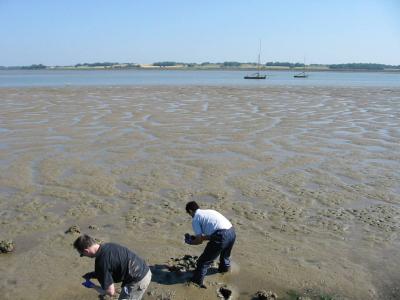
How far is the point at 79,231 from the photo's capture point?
7.92 metres

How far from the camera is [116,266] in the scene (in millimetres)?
4695

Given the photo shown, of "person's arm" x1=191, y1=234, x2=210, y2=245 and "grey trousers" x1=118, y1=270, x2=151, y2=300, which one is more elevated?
"person's arm" x1=191, y1=234, x2=210, y2=245

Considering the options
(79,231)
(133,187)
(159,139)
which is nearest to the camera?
(79,231)

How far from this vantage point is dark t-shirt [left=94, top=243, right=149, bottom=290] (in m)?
4.57

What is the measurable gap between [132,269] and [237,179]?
6635mm

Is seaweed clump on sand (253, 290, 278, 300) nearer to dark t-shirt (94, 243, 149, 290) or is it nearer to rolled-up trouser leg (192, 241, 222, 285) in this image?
rolled-up trouser leg (192, 241, 222, 285)

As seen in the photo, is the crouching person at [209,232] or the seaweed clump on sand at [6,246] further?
the seaweed clump on sand at [6,246]

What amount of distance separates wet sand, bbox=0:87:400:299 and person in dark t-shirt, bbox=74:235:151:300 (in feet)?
3.84

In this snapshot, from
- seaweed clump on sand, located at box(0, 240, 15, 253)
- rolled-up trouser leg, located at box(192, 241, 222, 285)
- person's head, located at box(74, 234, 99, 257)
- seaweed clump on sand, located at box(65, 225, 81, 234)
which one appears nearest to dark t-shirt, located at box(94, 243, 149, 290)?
person's head, located at box(74, 234, 99, 257)

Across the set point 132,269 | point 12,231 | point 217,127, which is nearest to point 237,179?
point 12,231

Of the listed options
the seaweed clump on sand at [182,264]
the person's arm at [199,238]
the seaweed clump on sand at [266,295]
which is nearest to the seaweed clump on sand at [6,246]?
the seaweed clump on sand at [182,264]

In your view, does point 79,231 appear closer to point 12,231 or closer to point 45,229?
point 45,229

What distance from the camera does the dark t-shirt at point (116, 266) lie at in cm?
457

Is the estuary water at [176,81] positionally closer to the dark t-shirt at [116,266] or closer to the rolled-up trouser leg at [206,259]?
the rolled-up trouser leg at [206,259]
